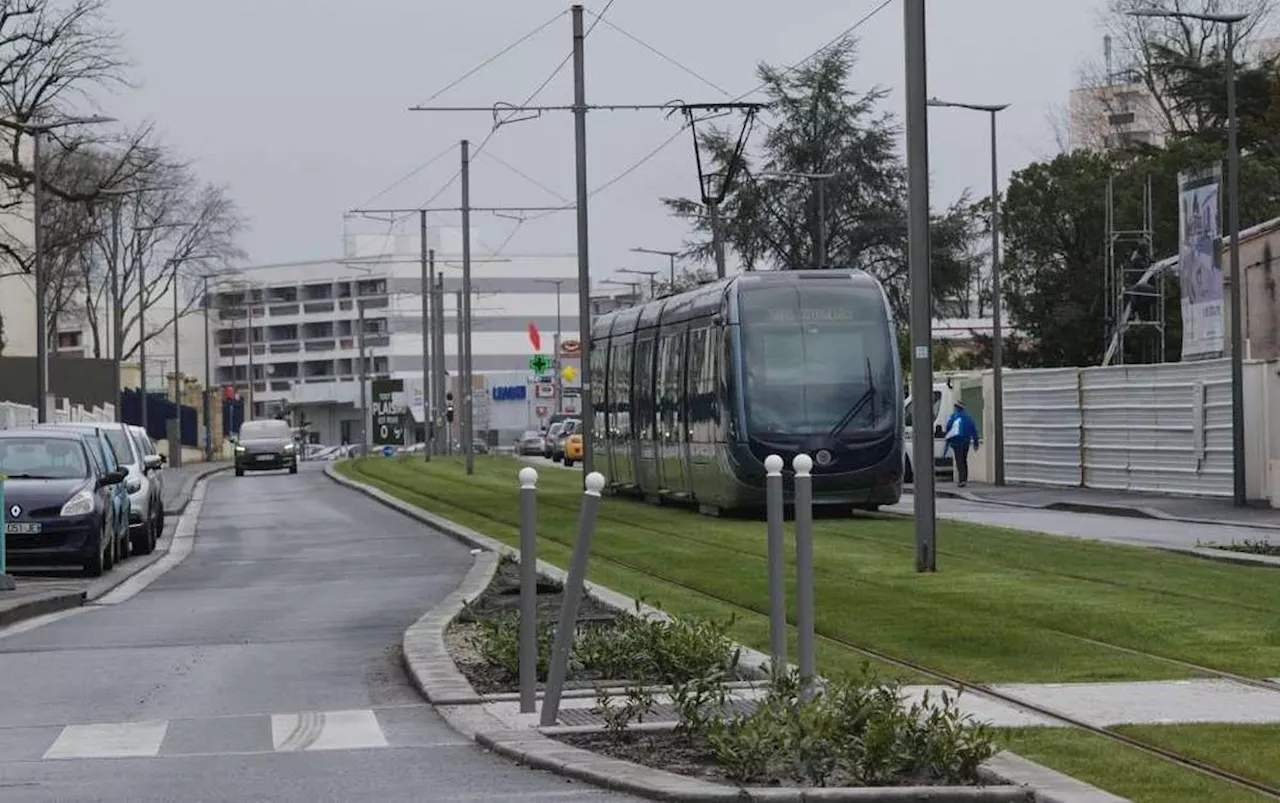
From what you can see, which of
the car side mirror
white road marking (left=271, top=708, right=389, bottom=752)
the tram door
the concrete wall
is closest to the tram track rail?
white road marking (left=271, top=708, right=389, bottom=752)

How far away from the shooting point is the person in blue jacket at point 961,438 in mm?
52906

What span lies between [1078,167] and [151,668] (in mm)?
74759

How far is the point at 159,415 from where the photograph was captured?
383ft

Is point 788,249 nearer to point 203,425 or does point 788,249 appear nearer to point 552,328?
point 203,425

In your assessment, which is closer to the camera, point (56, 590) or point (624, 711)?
point (624, 711)

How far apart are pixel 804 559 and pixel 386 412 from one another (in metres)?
99.5

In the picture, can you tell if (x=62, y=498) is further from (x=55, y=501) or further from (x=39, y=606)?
(x=39, y=606)

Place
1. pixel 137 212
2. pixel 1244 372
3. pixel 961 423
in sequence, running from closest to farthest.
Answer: pixel 1244 372 < pixel 961 423 < pixel 137 212

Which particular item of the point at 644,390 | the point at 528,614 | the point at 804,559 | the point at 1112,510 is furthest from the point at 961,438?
the point at 804,559

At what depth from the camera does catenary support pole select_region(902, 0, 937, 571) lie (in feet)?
69.8

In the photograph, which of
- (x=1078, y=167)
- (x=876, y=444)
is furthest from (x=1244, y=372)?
(x=1078, y=167)

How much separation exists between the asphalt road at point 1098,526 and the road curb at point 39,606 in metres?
11.0

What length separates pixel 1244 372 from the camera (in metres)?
40.2

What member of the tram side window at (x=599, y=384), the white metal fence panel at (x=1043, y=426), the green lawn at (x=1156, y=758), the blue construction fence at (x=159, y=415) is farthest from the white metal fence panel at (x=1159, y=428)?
the blue construction fence at (x=159, y=415)
